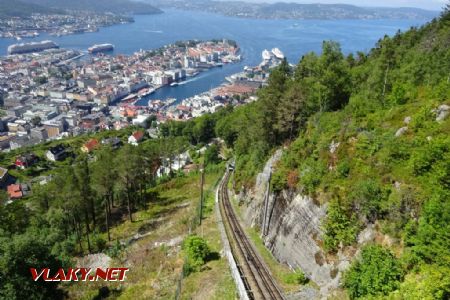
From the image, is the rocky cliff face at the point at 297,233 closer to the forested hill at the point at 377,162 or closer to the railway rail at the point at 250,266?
the forested hill at the point at 377,162

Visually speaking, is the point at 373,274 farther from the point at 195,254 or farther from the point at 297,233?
the point at 195,254

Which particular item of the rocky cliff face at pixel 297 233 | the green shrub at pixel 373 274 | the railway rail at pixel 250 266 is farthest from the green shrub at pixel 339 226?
the railway rail at pixel 250 266

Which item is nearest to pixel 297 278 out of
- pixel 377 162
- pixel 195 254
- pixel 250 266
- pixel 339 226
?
pixel 250 266

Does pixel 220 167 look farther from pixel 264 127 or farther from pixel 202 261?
pixel 202 261

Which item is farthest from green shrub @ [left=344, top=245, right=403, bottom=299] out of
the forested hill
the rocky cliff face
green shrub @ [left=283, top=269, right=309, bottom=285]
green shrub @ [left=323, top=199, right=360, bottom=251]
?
green shrub @ [left=283, top=269, right=309, bottom=285]

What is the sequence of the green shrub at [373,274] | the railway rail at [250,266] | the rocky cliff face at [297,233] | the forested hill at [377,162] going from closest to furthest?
the forested hill at [377,162] → the green shrub at [373,274] → the rocky cliff face at [297,233] → the railway rail at [250,266]
